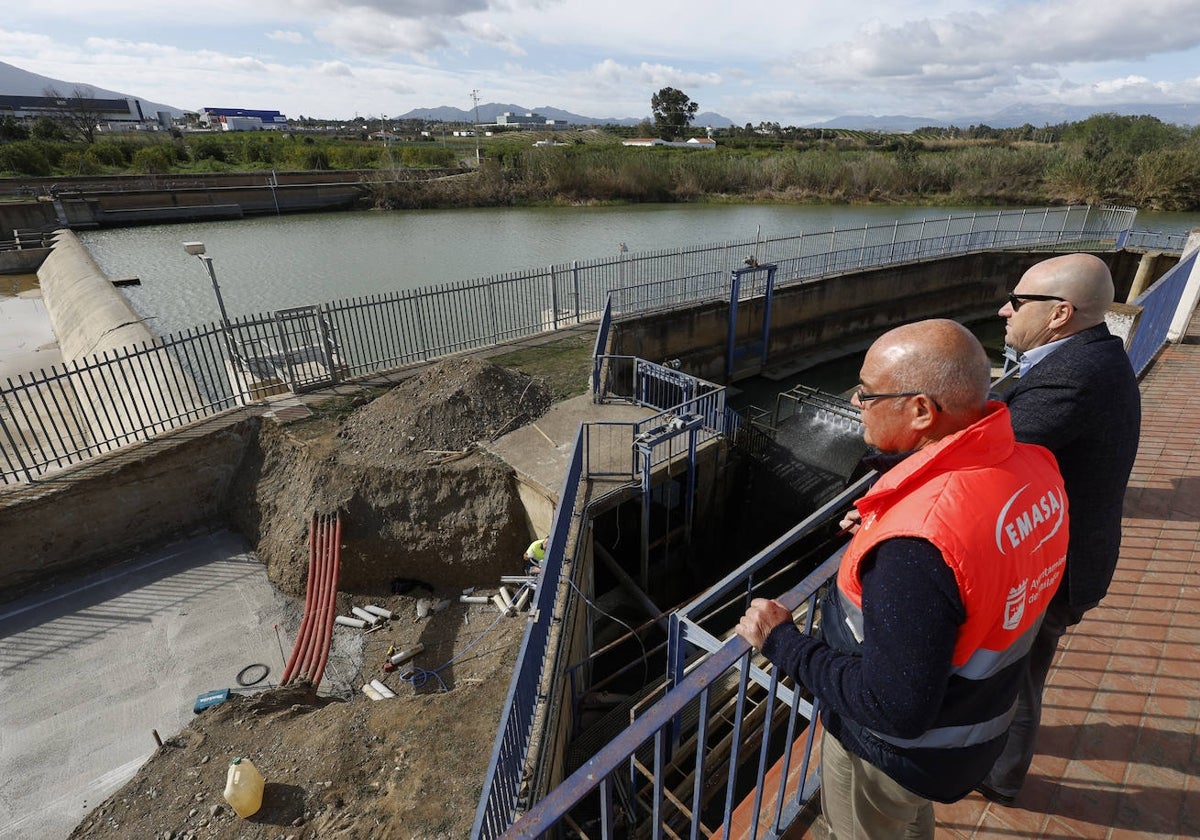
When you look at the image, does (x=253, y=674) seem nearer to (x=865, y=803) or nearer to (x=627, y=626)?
(x=627, y=626)

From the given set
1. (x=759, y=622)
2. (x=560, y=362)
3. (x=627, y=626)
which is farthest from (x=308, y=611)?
(x=759, y=622)

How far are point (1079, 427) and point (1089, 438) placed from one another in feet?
0.22

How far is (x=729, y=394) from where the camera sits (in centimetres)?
1794

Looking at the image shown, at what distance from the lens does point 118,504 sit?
8.34 m

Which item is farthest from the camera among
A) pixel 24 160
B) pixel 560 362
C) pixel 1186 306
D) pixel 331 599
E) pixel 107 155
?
pixel 107 155

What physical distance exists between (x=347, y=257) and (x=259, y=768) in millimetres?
24338

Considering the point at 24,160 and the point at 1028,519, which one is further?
the point at 24,160

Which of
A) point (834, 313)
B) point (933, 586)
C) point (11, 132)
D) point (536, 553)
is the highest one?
point (11, 132)

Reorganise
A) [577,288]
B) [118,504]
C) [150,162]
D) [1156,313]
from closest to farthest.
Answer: [1156,313] → [118,504] → [577,288] → [150,162]

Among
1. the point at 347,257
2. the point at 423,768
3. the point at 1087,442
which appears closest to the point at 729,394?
the point at 423,768

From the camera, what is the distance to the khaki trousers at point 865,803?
1705mm

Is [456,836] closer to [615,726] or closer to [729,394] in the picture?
[615,726]

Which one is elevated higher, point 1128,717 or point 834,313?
point 1128,717

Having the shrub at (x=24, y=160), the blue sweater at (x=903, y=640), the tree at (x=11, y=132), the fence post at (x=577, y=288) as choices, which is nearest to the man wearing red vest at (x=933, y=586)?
the blue sweater at (x=903, y=640)
